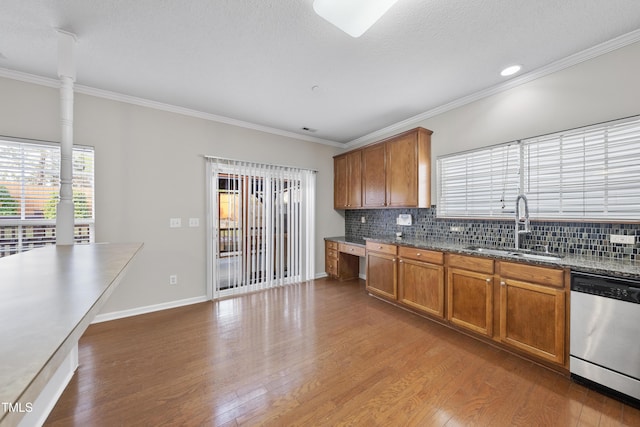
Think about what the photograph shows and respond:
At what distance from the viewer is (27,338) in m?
0.57

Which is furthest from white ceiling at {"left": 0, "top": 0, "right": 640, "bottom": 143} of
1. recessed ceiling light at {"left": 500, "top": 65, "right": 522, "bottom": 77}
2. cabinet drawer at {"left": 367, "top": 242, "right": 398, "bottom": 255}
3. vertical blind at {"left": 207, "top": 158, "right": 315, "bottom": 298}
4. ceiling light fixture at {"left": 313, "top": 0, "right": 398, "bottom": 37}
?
cabinet drawer at {"left": 367, "top": 242, "right": 398, "bottom": 255}

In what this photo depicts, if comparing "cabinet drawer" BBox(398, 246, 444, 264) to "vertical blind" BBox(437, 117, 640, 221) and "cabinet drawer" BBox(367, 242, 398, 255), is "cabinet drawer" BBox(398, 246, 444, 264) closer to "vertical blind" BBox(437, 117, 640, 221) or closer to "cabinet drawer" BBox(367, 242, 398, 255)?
"cabinet drawer" BBox(367, 242, 398, 255)

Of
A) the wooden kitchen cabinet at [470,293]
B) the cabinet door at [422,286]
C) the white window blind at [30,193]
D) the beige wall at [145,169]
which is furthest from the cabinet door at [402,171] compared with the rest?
the white window blind at [30,193]

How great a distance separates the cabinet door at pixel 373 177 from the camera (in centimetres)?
388

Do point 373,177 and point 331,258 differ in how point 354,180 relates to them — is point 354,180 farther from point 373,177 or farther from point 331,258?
point 331,258

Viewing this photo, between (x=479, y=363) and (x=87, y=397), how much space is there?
305 centimetres

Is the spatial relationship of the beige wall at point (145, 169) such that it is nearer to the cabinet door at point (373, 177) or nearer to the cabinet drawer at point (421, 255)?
the cabinet door at point (373, 177)

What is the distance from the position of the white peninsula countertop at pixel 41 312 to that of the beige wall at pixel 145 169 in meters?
1.85

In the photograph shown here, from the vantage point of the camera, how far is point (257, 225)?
13.3ft

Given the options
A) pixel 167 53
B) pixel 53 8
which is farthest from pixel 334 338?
pixel 53 8

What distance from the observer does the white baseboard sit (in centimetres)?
294

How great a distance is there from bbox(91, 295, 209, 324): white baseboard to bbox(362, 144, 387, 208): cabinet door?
292 centimetres

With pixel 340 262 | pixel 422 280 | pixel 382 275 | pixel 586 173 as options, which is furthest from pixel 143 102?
pixel 586 173

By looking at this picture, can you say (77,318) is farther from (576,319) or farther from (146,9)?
(576,319)
